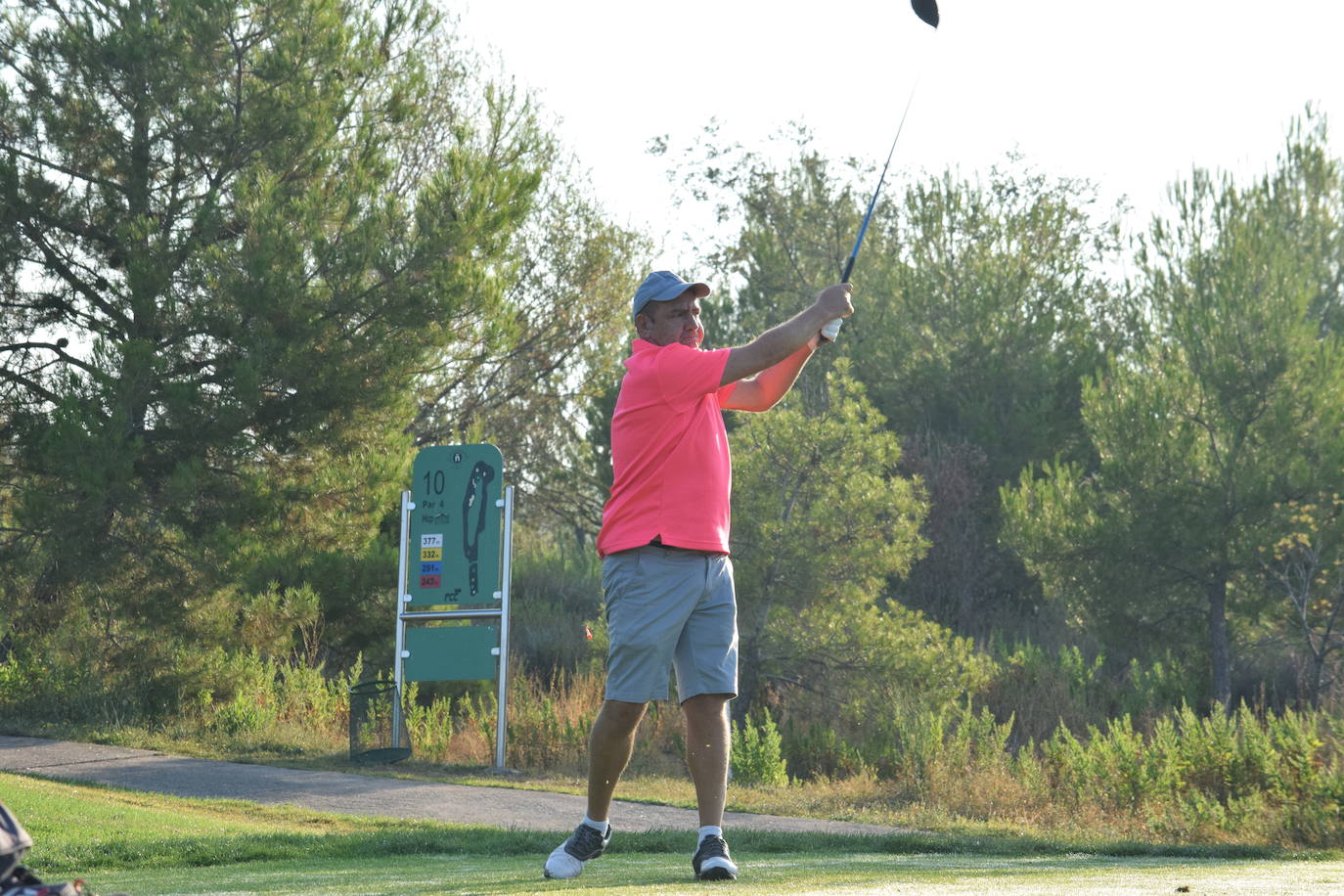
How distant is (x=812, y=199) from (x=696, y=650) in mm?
30528

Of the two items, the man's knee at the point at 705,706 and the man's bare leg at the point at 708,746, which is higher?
the man's knee at the point at 705,706

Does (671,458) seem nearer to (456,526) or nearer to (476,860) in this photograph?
(476,860)

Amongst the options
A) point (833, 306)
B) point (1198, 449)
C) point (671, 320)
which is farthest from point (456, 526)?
point (1198, 449)

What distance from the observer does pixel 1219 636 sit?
2128 centimetres

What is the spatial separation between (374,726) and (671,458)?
1014cm

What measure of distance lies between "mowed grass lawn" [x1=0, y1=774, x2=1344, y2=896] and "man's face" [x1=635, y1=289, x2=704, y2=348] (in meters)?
1.88

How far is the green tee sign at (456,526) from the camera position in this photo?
46.0ft

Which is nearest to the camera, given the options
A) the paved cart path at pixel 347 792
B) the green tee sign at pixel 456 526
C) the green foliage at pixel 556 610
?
the paved cart path at pixel 347 792

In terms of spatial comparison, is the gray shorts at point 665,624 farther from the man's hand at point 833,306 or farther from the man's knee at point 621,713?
the man's hand at point 833,306

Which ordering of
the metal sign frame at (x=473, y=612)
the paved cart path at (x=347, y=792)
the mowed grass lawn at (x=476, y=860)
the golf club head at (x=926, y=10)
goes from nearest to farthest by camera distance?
the mowed grass lawn at (x=476, y=860) < the golf club head at (x=926, y=10) < the paved cart path at (x=347, y=792) < the metal sign frame at (x=473, y=612)

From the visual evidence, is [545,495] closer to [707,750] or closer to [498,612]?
[498,612]

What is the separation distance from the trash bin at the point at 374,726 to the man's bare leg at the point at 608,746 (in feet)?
28.0

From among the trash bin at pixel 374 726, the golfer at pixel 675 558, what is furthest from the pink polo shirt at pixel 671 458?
the trash bin at pixel 374 726

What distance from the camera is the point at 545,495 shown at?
29203 mm
